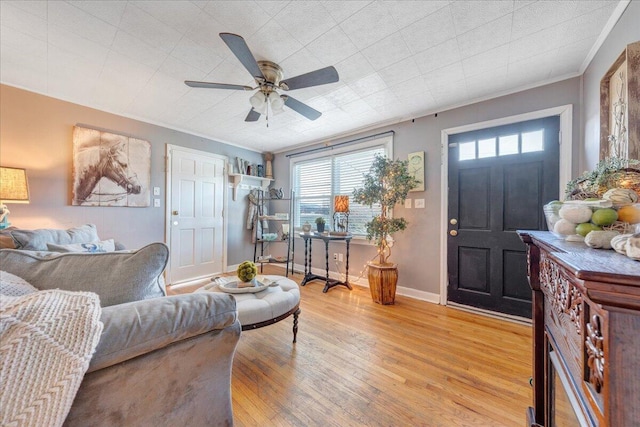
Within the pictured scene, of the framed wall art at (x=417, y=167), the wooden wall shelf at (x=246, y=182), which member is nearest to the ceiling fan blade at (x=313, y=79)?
the framed wall art at (x=417, y=167)

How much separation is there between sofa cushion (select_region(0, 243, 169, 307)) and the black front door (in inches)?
113

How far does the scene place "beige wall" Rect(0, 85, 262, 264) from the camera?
2363mm

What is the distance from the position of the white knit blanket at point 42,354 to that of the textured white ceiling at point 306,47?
5.67 ft

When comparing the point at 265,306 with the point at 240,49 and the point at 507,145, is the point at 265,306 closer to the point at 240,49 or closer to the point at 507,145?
the point at 240,49

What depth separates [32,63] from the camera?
2031 millimetres

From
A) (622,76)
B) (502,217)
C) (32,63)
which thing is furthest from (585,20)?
(32,63)

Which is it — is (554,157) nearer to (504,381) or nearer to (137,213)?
(504,381)

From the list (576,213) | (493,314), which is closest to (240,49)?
(576,213)

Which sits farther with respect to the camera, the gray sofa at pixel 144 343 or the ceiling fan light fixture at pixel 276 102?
the ceiling fan light fixture at pixel 276 102

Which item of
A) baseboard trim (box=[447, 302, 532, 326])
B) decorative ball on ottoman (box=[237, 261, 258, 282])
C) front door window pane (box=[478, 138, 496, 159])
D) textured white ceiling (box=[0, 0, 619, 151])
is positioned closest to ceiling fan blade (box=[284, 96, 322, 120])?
textured white ceiling (box=[0, 0, 619, 151])

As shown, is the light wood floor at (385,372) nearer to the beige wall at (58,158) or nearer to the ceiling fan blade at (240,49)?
the ceiling fan blade at (240,49)

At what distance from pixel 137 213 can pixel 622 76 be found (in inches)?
184

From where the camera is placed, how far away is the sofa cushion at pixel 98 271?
0.83 metres

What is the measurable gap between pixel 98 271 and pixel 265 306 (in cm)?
96
